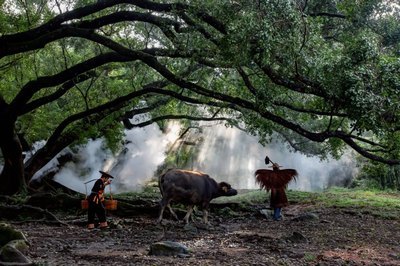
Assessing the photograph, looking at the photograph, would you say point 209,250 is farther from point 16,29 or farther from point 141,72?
point 141,72

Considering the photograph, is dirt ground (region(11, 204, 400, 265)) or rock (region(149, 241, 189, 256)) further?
rock (region(149, 241, 189, 256))

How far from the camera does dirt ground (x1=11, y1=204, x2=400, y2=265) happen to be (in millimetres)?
8172

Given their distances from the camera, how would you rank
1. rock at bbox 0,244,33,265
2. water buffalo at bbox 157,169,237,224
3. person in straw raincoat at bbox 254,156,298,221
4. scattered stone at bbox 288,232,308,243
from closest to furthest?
rock at bbox 0,244,33,265 < scattered stone at bbox 288,232,308,243 < water buffalo at bbox 157,169,237,224 < person in straw raincoat at bbox 254,156,298,221

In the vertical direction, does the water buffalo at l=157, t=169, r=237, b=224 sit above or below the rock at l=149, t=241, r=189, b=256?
above

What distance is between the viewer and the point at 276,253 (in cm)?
898

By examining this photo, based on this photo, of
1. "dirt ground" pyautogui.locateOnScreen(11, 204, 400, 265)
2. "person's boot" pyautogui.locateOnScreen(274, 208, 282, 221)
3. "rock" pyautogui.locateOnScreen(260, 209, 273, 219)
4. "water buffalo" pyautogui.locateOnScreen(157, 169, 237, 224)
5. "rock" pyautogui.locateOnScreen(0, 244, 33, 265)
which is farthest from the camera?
"rock" pyautogui.locateOnScreen(260, 209, 273, 219)

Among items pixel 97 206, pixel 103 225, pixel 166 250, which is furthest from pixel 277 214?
pixel 166 250

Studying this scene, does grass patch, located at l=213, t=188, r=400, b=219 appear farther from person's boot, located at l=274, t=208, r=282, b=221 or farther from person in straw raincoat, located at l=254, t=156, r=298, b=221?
person in straw raincoat, located at l=254, t=156, r=298, b=221

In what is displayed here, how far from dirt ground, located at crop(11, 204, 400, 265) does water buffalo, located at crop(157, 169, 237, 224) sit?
65cm

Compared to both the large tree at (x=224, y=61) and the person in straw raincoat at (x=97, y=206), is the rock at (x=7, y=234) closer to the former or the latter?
the person in straw raincoat at (x=97, y=206)

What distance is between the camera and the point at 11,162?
56.7 ft

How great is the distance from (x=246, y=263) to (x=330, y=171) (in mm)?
27400

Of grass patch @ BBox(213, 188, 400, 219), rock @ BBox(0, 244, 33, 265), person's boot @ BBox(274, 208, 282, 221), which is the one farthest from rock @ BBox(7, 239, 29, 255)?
grass patch @ BBox(213, 188, 400, 219)

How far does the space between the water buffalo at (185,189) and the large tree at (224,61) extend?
2.45 m
